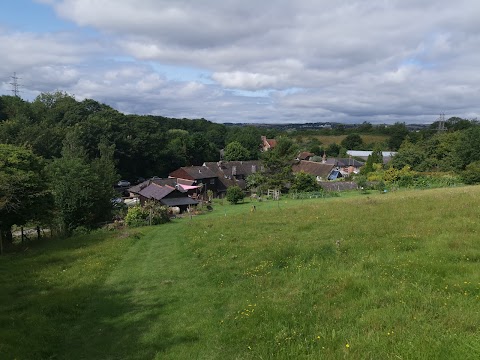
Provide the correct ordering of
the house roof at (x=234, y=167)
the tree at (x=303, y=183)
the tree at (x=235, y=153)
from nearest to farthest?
the tree at (x=303, y=183) → the house roof at (x=234, y=167) → the tree at (x=235, y=153)

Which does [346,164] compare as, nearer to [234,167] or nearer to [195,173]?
[234,167]

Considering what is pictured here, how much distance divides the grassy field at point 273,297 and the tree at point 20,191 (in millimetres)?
6944

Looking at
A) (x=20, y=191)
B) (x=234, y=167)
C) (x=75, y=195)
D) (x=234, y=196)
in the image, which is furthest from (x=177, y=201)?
(x=234, y=167)

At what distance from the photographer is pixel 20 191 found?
23.5 metres

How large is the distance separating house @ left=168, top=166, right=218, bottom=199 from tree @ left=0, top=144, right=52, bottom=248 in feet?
153

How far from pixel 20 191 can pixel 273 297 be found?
2127 cm

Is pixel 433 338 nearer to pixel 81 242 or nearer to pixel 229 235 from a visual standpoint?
pixel 229 235

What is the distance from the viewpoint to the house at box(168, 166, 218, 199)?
74.4 metres

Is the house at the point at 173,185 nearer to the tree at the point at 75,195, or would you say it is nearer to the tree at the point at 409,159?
the tree at the point at 75,195

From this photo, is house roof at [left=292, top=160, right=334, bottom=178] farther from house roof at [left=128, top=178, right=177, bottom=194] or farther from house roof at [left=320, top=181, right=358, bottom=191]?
house roof at [left=128, top=178, right=177, bottom=194]

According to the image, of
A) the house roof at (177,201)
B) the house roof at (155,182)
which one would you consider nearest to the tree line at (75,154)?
the house roof at (155,182)

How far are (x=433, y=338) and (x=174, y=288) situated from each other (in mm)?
8011

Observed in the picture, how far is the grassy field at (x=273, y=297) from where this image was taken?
21.5 feet

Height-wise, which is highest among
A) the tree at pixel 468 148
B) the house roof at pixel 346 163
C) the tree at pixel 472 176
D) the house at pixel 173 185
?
the tree at pixel 468 148
